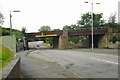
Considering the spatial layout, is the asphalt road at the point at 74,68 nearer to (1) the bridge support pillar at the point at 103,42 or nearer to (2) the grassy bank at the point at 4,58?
(2) the grassy bank at the point at 4,58

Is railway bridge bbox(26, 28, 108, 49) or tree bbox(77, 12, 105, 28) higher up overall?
tree bbox(77, 12, 105, 28)

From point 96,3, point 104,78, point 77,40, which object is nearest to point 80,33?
point 77,40

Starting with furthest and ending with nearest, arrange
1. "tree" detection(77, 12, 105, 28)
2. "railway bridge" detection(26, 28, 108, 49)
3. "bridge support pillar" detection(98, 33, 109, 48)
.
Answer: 1. "tree" detection(77, 12, 105, 28)
2. "railway bridge" detection(26, 28, 108, 49)
3. "bridge support pillar" detection(98, 33, 109, 48)

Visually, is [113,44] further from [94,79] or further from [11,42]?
[94,79]

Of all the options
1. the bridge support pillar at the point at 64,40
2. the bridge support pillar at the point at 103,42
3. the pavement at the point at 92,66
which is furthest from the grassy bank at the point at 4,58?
the bridge support pillar at the point at 64,40

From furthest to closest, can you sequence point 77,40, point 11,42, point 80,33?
point 77,40 < point 80,33 < point 11,42

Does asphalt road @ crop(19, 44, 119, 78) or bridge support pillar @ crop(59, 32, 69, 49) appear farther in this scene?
bridge support pillar @ crop(59, 32, 69, 49)

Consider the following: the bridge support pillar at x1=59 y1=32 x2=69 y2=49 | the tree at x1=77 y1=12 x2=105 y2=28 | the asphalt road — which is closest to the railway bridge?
the bridge support pillar at x1=59 y1=32 x2=69 y2=49

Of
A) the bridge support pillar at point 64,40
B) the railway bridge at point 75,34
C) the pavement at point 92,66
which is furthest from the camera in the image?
the railway bridge at point 75,34

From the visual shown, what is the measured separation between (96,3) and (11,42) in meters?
43.1

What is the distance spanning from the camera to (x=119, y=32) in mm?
109312

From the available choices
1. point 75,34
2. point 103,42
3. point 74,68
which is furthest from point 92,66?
point 75,34

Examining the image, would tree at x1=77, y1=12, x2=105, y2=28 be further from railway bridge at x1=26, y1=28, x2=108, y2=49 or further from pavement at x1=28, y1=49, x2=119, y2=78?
pavement at x1=28, y1=49, x2=119, y2=78

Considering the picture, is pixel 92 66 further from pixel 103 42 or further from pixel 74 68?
pixel 103 42
